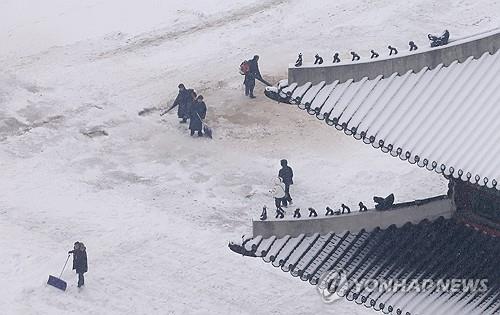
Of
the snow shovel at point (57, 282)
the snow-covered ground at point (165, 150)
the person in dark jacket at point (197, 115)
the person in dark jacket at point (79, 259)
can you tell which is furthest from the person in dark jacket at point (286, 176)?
the snow shovel at point (57, 282)

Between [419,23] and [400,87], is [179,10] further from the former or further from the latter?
[400,87]

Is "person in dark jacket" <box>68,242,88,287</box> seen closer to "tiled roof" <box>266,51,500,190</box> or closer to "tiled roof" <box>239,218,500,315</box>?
"tiled roof" <box>239,218,500,315</box>

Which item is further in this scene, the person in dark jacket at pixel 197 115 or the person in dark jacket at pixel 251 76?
the person in dark jacket at pixel 251 76

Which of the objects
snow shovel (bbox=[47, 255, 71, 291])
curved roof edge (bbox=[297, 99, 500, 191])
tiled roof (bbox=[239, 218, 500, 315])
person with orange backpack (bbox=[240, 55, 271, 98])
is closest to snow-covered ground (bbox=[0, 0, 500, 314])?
snow shovel (bbox=[47, 255, 71, 291])

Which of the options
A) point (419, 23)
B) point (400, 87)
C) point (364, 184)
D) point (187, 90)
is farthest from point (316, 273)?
point (419, 23)

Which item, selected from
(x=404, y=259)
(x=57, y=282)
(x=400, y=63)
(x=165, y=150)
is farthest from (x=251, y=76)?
(x=400, y=63)

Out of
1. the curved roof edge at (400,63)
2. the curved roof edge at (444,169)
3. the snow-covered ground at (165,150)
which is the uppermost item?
the curved roof edge at (400,63)

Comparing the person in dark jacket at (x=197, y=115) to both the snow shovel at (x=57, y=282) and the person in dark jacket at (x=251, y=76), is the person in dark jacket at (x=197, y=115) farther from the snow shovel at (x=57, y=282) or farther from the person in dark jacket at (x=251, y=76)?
the snow shovel at (x=57, y=282)

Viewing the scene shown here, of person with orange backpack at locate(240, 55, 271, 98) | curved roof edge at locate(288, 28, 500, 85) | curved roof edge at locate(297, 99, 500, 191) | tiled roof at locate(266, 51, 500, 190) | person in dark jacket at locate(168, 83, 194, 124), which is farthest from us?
person with orange backpack at locate(240, 55, 271, 98)
